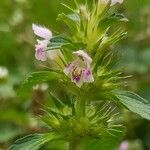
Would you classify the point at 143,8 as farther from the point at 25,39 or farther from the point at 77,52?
the point at 77,52

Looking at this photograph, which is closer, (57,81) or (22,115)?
(57,81)

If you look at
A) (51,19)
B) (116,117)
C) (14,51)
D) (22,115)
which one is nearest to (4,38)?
(14,51)

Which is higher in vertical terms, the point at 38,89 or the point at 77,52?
the point at 38,89

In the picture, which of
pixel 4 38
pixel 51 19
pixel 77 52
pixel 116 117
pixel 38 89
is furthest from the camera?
pixel 51 19

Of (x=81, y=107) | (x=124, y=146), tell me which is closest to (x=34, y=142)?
(x=81, y=107)

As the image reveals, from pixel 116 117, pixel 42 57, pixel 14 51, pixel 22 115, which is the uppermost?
pixel 14 51

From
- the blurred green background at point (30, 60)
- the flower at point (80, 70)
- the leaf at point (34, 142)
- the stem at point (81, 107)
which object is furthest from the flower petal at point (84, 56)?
the blurred green background at point (30, 60)

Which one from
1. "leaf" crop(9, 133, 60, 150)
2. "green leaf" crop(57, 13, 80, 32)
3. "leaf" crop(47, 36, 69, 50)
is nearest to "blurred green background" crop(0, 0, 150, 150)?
"leaf" crop(9, 133, 60, 150)
